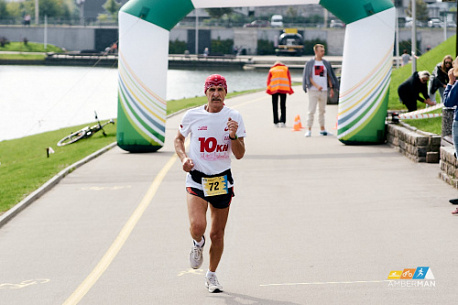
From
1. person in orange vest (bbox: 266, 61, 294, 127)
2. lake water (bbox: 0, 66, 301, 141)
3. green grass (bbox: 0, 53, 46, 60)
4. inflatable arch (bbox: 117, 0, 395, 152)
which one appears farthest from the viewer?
green grass (bbox: 0, 53, 46, 60)

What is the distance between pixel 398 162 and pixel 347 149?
2094 millimetres

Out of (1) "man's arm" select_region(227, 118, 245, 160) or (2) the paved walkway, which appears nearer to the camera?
(1) "man's arm" select_region(227, 118, 245, 160)

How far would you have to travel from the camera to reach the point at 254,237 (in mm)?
9898

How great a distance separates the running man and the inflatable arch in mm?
9284

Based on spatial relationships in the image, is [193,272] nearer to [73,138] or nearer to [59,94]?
[73,138]

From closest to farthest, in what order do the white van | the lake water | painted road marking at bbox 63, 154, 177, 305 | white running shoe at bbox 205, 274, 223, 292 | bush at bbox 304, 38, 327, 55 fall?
white running shoe at bbox 205, 274, 223, 292 → painted road marking at bbox 63, 154, 177, 305 → the lake water → bush at bbox 304, 38, 327, 55 → the white van

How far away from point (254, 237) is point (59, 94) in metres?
43.8

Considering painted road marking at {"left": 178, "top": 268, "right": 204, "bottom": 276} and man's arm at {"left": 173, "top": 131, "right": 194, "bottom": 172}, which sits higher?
man's arm at {"left": 173, "top": 131, "right": 194, "bottom": 172}

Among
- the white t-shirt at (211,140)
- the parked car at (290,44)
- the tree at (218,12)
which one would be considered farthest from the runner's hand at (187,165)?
the tree at (218,12)

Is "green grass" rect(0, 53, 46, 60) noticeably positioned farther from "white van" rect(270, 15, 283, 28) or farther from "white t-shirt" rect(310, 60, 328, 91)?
"white t-shirt" rect(310, 60, 328, 91)

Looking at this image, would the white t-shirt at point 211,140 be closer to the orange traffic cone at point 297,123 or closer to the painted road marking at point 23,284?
the painted road marking at point 23,284

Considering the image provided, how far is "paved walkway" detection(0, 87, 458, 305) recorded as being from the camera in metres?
7.72

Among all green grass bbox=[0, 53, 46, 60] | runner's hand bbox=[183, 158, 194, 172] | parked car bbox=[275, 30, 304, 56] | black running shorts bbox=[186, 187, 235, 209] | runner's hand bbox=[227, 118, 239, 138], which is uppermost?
parked car bbox=[275, 30, 304, 56]

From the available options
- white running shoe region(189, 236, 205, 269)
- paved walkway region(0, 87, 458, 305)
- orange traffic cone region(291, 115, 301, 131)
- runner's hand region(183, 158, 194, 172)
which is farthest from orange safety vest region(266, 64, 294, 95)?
runner's hand region(183, 158, 194, 172)
